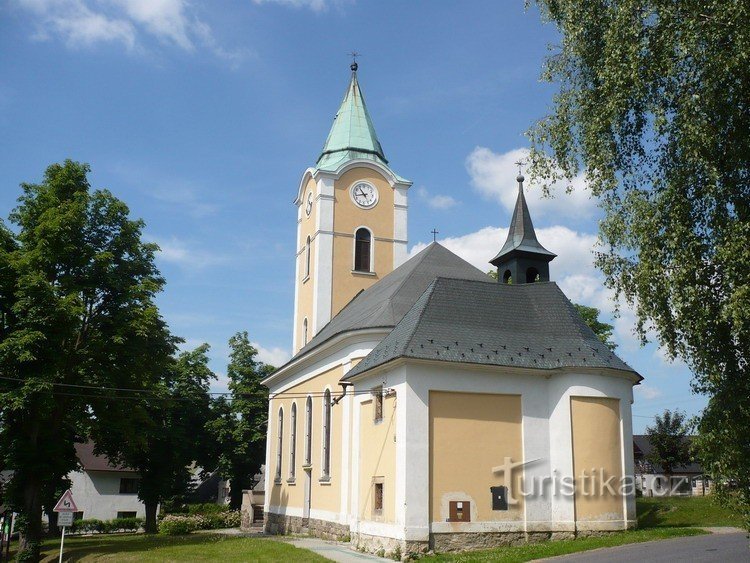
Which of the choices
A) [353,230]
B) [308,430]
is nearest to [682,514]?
[308,430]

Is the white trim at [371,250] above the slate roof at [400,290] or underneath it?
above

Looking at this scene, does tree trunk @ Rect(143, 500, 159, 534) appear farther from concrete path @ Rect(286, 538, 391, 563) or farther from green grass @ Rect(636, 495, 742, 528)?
green grass @ Rect(636, 495, 742, 528)

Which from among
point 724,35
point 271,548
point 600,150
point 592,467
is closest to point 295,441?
point 271,548

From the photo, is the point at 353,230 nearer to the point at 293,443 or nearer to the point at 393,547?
the point at 293,443

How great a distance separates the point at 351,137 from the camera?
40.1 m

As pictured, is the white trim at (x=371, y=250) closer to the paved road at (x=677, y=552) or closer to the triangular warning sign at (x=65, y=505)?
the triangular warning sign at (x=65, y=505)

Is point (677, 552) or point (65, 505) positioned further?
point (65, 505)

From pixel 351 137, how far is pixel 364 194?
148 inches

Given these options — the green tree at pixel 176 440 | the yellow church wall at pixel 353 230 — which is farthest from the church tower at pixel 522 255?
the green tree at pixel 176 440

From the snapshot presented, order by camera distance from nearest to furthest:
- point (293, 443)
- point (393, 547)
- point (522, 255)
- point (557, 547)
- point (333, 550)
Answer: point (557, 547) < point (393, 547) < point (333, 550) < point (522, 255) < point (293, 443)

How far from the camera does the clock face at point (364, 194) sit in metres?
38.2

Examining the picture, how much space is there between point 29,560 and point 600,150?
73.0ft

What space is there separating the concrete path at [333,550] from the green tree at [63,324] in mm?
8411

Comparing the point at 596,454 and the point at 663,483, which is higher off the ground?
the point at 596,454
